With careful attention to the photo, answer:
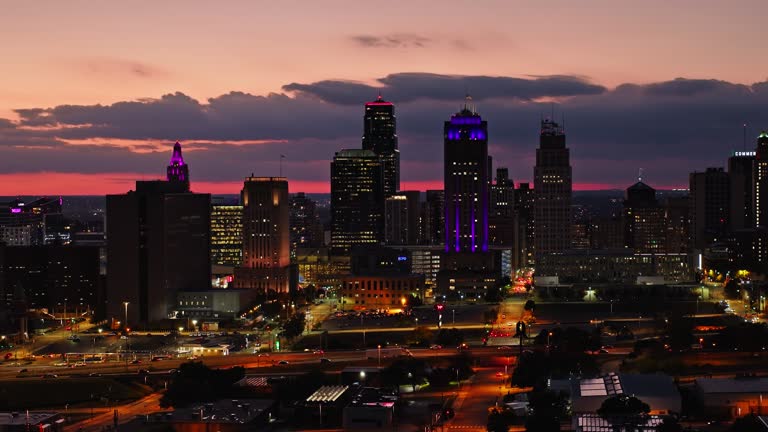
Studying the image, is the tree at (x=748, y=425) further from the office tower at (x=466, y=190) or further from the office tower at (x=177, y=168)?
the office tower at (x=177, y=168)

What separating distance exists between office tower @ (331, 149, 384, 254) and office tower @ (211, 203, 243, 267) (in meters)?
15.1

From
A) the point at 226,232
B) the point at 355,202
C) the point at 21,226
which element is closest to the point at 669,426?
the point at 226,232

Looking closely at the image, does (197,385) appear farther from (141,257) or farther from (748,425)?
(141,257)

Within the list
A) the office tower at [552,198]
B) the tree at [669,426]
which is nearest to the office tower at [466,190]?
the office tower at [552,198]

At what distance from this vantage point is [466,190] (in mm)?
147250

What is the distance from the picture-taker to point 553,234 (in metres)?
165

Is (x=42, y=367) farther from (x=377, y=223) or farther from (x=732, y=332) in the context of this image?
(x=377, y=223)

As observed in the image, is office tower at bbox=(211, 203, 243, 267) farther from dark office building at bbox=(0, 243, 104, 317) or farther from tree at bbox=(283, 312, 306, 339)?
tree at bbox=(283, 312, 306, 339)

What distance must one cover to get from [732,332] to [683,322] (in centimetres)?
1208

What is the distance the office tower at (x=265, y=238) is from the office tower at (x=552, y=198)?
121 ft

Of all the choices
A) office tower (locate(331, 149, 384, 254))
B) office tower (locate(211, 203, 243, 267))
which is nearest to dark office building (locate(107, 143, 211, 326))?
office tower (locate(211, 203, 243, 267))

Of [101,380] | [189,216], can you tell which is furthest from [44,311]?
[101,380]

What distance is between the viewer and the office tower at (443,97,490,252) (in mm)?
147250

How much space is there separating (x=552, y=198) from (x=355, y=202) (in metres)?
40.5
